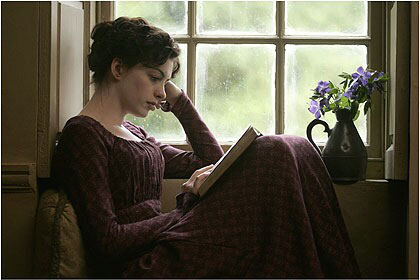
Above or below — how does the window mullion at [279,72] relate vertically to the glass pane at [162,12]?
below

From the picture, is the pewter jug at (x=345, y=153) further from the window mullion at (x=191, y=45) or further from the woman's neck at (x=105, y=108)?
the woman's neck at (x=105, y=108)

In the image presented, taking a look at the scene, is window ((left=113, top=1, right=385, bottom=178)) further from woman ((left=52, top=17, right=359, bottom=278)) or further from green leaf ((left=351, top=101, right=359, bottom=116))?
woman ((left=52, top=17, right=359, bottom=278))

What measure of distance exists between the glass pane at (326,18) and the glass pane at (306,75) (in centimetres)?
7

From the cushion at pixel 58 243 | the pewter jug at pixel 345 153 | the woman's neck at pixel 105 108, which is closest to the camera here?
the cushion at pixel 58 243

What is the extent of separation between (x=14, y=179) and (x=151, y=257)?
43cm

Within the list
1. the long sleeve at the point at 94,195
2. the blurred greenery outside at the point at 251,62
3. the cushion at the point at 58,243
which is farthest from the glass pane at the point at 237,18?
the cushion at the point at 58,243

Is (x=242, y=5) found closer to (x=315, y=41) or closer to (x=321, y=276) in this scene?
(x=315, y=41)

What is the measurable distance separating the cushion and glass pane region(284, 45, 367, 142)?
3.59 ft

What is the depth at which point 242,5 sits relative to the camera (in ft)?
7.93

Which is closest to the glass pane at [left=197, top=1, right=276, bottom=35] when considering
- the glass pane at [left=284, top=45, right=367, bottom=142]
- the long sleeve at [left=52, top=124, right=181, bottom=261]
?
the glass pane at [left=284, top=45, right=367, bottom=142]

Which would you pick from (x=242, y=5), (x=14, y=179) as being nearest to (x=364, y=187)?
(x=242, y=5)

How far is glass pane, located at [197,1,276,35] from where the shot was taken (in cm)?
240

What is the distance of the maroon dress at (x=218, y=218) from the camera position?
155 centimetres

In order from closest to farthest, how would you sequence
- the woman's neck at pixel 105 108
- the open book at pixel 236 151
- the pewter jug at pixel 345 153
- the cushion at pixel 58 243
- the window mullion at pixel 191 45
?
the cushion at pixel 58 243, the open book at pixel 236 151, the woman's neck at pixel 105 108, the pewter jug at pixel 345 153, the window mullion at pixel 191 45
